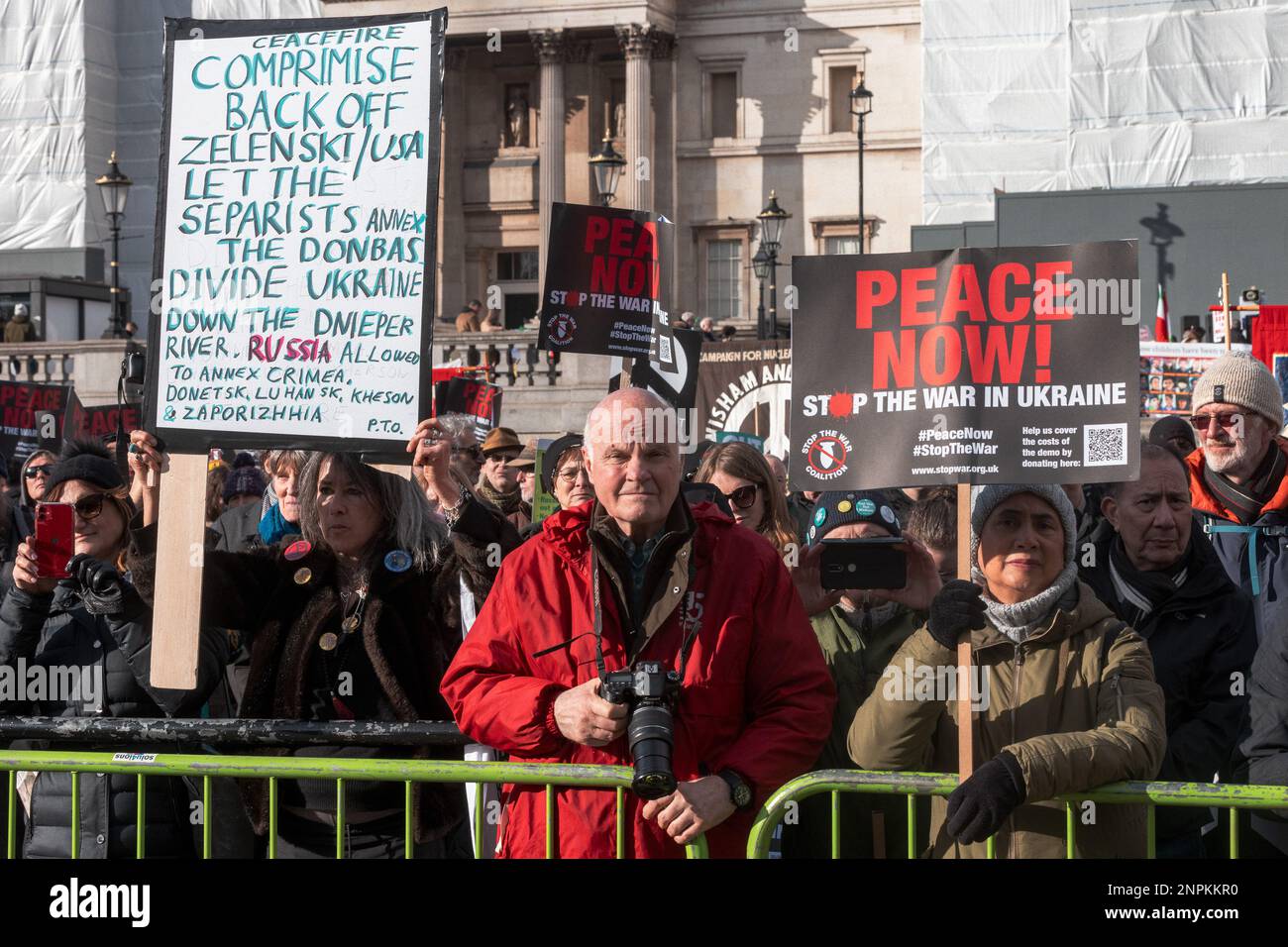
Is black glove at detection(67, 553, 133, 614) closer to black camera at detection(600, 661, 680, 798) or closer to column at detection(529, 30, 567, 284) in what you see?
black camera at detection(600, 661, 680, 798)

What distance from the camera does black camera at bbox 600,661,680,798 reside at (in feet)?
13.7

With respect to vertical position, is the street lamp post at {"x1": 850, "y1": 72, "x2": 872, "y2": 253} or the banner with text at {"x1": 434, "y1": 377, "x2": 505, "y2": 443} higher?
the street lamp post at {"x1": 850, "y1": 72, "x2": 872, "y2": 253}

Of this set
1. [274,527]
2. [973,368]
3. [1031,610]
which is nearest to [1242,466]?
[973,368]

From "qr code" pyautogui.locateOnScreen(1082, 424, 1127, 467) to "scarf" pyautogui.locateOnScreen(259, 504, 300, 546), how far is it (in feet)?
8.84

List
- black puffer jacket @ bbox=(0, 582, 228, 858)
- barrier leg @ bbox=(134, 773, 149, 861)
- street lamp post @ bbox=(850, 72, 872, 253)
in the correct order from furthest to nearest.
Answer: street lamp post @ bbox=(850, 72, 872, 253), black puffer jacket @ bbox=(0, 582, 228, 858), barrier leg @ bbox=(134, 773, 149, 861)

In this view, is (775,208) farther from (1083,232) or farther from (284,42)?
(284,42)

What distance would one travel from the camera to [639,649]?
15.0 feet

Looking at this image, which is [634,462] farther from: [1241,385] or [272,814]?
[1241,385]

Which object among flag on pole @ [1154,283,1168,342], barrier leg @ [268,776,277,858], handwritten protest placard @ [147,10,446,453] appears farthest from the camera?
flag on pole @ [1154,283,1168,342]

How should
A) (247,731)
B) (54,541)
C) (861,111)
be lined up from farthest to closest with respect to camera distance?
(861,111) → (54,541) → (247,731)

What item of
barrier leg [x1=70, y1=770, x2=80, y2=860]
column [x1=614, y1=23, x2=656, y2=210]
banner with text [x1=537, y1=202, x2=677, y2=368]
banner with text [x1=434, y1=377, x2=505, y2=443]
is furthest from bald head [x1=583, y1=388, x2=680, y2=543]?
column [x1=614, y1=23, x2=656, y2=210]

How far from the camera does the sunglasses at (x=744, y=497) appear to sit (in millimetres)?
6758

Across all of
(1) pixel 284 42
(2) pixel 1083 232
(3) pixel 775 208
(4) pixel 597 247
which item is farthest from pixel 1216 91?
(1) pixel 284 42

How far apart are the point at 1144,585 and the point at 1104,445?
2.60ft
